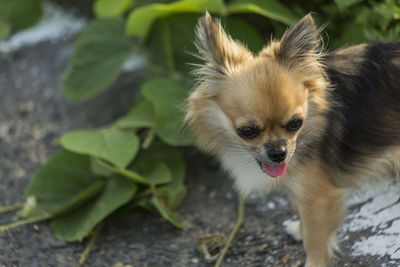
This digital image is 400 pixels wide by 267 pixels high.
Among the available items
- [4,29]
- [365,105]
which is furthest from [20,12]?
[365,105]

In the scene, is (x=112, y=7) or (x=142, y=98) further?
(x=112, y=7)

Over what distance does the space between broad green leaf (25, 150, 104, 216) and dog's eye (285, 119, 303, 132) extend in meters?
1.87

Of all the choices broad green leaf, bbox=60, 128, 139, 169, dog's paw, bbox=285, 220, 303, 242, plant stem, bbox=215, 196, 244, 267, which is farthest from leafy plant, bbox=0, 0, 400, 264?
dog's paw, bbox=285, 220, 303, 242

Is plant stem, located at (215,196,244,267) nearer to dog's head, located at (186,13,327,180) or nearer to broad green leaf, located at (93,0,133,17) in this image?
dog's head, located at (186,13,327,180)

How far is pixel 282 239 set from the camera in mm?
3658

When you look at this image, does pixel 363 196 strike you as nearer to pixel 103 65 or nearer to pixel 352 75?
pixel 352 75

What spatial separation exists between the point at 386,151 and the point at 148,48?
8.35ft

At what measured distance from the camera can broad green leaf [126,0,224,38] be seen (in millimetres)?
4277

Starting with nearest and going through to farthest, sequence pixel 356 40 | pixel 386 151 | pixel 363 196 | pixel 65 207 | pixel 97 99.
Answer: pixel 386 151 → pixel 363 196 → pixel 65 207 → pixel 356 40 → pixel 97 99

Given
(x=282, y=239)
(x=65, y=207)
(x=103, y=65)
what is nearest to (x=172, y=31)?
(x=103, y=65)

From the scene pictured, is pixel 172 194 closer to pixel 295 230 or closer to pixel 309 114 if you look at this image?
pixel 295 230

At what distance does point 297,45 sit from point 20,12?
12.6 feet

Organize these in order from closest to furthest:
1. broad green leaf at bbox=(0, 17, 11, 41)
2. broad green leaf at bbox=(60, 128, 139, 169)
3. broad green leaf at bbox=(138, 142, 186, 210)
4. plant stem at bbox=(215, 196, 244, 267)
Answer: plant stem at bbox=(215, 196, 244, 267), broad green leaf at bbox=(60, 128, 139, 169), broad green leaf at bbox=(138, 142, 186, 210), broad green leaf at bbox=(0, 17, 11, 41)

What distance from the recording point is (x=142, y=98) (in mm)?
4871
